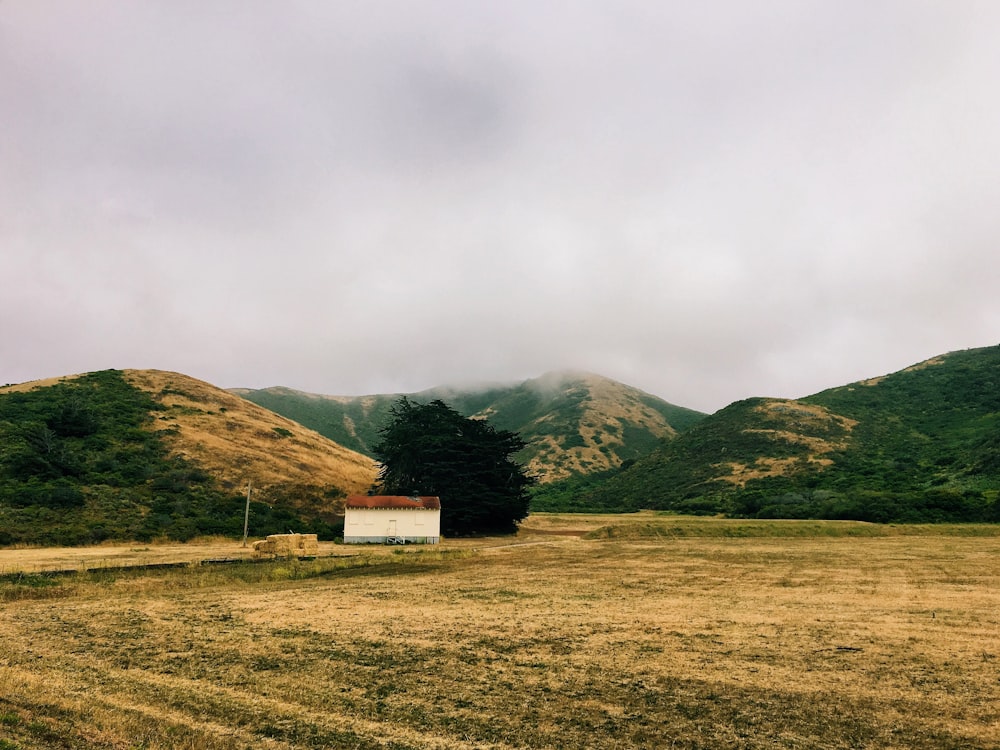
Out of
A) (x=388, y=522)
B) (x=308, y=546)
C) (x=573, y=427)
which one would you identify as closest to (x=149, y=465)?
(x=388, y=522)

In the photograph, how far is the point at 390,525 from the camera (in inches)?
1857

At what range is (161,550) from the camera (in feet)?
121

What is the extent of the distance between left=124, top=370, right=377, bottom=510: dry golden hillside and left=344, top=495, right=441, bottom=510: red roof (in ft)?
48.1

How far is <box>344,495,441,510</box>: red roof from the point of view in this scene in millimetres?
47062

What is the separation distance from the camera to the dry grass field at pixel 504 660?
8.91m

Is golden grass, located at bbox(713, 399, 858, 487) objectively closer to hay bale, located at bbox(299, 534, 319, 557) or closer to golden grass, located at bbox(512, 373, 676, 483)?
golden grass, located at bbox(512, 373, 676, 483)

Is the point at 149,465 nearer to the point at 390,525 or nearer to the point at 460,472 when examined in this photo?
the point at 390,525

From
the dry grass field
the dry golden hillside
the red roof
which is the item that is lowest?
the dry grass field

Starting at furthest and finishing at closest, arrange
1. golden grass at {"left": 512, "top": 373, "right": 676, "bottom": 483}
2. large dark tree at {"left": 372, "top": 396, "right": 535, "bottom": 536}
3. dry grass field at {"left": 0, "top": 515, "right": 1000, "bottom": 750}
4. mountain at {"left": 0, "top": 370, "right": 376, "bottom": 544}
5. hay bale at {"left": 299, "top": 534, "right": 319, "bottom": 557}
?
golden grass at {"left": 512, "top": 373, "right": 676, "bottom": 483}, large dark tree at {"left": 372, "top": 396, "right": 535, "bottom": 536}, mountain at {"left": 0, "top": 370, "right": 376, "bottom": 544}, hay bale at {"left": 299, "top": 534, "right": 319, "bottom": 557}, dry grass field at {"left": 0, "top": 515, "right": 1000, "bottom": 750}

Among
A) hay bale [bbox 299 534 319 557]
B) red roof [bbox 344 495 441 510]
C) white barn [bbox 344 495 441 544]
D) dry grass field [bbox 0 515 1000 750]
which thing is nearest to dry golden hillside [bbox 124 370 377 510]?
red roof [bbox 344 495 441 510]

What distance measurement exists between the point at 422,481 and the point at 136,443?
30780mm

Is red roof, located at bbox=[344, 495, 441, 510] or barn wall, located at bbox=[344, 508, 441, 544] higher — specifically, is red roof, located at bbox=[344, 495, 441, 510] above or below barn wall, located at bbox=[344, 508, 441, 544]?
above

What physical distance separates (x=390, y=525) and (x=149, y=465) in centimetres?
2672

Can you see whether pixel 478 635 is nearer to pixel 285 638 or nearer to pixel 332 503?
pixel 285 638
